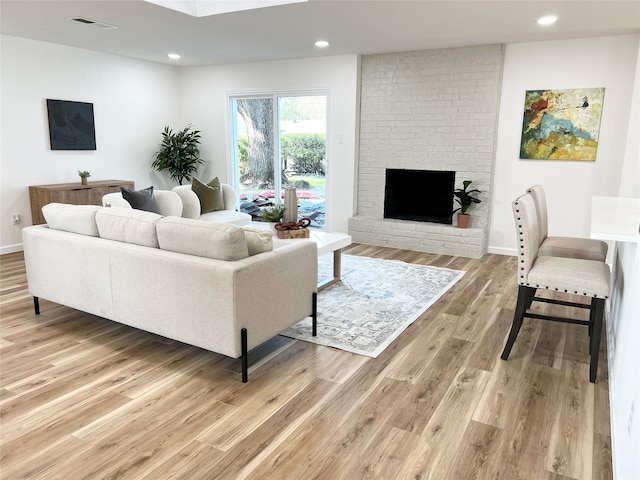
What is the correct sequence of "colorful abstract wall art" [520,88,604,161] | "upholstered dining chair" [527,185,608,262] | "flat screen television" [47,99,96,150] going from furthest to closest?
"flat screen television" [47,99,96,150] < "colorful abstract wall art" [520,88,604,161] < "upholstered dining chair" [527,185,608,262]

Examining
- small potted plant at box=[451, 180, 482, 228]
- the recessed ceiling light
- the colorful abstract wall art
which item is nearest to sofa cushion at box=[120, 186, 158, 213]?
small potted plant at box=[451, 180, 482, 228]

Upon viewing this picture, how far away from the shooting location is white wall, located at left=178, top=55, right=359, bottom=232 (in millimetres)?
6285

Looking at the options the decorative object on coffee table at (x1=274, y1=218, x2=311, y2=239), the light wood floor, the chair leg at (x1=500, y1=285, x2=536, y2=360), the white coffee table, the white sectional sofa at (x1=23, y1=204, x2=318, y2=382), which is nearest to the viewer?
the light wood floor

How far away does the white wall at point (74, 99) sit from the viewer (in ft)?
17.6

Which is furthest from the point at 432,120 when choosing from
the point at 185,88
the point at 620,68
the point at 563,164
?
the point at 185,88

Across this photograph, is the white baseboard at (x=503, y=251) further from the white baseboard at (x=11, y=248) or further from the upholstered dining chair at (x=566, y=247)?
the white baseboard at (x=11, y=248)

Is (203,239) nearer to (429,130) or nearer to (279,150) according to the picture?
(429,130)

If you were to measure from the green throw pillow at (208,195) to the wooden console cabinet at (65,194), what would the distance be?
132cm

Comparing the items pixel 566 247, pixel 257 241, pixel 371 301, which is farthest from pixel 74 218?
pixel 566 247

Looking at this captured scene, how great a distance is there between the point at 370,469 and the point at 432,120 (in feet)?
15.6

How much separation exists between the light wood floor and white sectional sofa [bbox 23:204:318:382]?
0.81 ft

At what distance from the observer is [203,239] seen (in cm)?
261

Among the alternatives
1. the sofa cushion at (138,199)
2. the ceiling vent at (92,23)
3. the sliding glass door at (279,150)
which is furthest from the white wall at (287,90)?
the sofa cushion at (138,199)

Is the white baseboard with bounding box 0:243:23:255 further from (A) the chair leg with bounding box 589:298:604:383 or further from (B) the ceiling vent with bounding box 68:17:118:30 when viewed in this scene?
(A) the chair leg with bounding box 589:298:604:383
